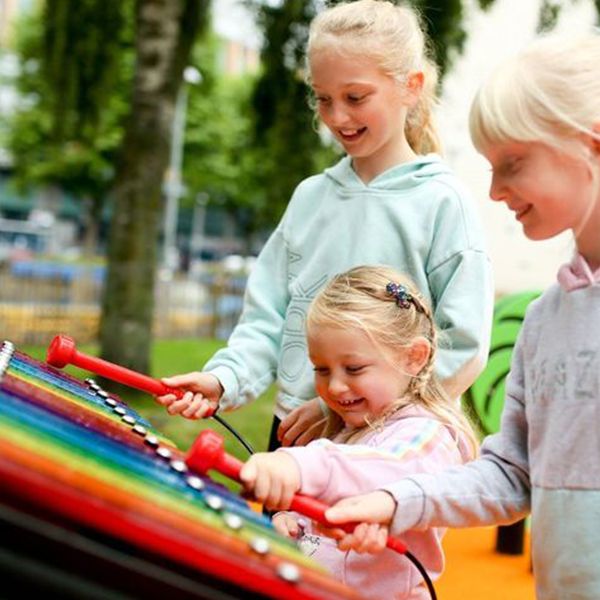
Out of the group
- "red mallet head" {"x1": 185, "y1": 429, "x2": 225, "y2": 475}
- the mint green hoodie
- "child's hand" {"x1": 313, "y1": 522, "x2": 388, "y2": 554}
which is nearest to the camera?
"red mallet head" {"x1": 185, "y1": 429, "x2": 225, "y2": 475}

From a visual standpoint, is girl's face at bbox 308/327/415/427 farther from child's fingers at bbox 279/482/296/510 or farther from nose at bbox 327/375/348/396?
child's fingers at bbox 279/482/296/510

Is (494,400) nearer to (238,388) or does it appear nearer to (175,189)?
(238,388)

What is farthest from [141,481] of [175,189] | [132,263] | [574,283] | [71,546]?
[175,189]

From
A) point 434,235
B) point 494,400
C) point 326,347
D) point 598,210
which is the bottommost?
point 494,400

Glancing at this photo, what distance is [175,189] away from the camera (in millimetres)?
28953

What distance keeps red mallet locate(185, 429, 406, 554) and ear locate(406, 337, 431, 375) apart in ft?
1.71

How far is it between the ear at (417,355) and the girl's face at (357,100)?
502mm

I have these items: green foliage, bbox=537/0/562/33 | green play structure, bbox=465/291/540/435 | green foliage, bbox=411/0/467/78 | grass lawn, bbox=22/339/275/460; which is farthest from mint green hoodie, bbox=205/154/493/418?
green foliage, bbox=537/0/562/33

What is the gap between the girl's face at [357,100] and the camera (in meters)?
2.17

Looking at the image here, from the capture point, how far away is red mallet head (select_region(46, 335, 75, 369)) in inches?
80.0

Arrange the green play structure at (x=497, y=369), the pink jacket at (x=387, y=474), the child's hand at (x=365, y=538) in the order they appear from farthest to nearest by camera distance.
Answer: the green play structure at (x=497, y=369)
the pink jacket at (x=387, y=474)
the child's hand at (x=365, y=538)

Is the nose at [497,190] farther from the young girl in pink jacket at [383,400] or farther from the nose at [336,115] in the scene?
the nose at [336,115]

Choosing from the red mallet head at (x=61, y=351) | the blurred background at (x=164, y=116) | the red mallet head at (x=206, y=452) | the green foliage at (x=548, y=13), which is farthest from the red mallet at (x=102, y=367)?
the green foliage at (x=548, y=13)

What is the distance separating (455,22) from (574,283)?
765cm
